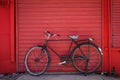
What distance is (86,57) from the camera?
9.04 m

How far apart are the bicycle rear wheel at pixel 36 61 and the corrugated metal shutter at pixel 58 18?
30 cm

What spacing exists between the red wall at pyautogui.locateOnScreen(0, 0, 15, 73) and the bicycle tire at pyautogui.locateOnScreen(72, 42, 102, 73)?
213 centimetres

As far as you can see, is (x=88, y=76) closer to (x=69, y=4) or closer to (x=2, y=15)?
(x=69, y=4)

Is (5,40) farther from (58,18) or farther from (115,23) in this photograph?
(115,23)

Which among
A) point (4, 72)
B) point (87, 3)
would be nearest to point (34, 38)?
point (4, 72)

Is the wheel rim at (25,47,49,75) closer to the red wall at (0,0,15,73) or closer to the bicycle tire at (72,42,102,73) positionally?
the red wall at (0,0,15,73)

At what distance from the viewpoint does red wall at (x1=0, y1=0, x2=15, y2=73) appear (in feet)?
30.0

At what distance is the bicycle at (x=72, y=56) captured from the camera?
353 inches

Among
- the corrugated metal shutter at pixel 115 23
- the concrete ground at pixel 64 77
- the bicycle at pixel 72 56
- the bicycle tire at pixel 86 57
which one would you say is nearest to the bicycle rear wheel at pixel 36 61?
the bicycle at pixel 72 56

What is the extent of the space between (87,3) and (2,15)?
285 centimetres

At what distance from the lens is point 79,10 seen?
9.18 meters

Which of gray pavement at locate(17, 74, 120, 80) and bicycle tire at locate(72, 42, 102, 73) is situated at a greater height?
bicycle tire at locate(72, 42, 102, 73)

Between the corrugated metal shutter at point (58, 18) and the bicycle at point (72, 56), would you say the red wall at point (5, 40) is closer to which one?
the corrugated metal shutter at point (58, 18)

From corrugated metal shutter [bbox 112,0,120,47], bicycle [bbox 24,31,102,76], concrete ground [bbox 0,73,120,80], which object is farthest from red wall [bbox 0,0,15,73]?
corrugated metal shutter [bbox 112,0,120,47]
